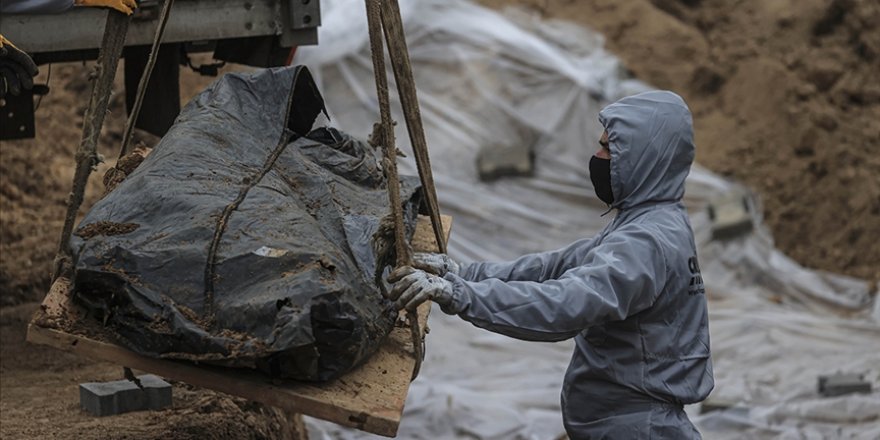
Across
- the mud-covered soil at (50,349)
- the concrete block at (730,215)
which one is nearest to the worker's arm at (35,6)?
the mud-covered soil at (50,349)

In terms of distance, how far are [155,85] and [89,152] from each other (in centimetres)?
180

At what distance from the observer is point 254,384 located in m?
3.22

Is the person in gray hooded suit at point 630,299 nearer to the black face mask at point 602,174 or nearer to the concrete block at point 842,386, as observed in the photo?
the black face mask at point 602,174

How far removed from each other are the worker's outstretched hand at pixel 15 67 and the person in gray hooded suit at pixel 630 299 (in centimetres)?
170

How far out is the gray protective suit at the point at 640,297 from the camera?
3480 mm

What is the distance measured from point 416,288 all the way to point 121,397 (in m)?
2.03

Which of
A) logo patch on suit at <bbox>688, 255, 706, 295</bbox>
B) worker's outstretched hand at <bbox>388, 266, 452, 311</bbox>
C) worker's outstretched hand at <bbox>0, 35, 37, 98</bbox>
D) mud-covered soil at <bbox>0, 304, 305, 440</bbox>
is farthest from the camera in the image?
mud-covered soil at <bbox>0, 304, 305, 440</bbox>

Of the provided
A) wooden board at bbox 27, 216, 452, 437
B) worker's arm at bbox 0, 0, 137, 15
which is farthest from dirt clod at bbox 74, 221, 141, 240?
worker's arm at bbox 0, 0, 137, 15

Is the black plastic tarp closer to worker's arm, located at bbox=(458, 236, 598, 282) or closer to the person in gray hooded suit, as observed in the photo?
the person in gray hooded suit

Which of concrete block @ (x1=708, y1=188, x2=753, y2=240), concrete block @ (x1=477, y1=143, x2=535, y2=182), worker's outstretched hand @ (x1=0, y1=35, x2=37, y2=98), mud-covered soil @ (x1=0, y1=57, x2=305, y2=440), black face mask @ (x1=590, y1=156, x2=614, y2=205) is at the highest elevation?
worker's outstretched hand @ (x1=0, y1=35, x2=37, y2=98)

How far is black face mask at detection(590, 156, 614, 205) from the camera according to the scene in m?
3.80

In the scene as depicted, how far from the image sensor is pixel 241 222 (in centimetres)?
349

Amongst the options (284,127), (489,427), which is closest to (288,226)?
(284,127)

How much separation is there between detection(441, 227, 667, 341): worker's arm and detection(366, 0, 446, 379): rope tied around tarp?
21 cm
